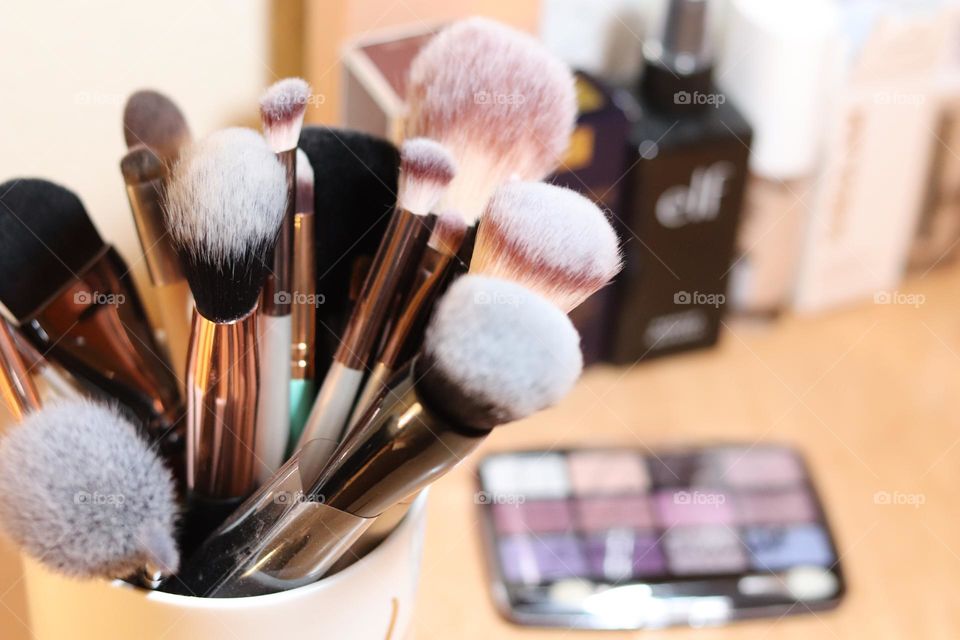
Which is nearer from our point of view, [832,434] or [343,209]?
[343,209]

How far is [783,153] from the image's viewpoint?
0.61m

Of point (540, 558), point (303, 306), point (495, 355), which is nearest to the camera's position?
point (495, 355)

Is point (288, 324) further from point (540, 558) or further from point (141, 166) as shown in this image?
point (540, 558)

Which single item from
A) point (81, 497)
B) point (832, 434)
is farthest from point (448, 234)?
point (832, 434)

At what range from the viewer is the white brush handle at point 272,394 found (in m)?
0.34

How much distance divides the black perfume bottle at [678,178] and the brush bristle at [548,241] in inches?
10.6

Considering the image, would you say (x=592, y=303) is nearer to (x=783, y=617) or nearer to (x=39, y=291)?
(x=783, y=617)

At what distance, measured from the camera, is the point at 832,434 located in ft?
1.97

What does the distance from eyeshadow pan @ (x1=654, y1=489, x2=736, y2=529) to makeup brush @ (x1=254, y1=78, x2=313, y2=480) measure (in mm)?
238

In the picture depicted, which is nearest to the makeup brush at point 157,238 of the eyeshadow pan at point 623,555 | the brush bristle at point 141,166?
the brush bristle at point 141,166

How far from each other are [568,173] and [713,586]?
0.66 feet

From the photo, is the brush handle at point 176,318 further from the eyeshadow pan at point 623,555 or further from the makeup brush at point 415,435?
the eyeshadow pan at point 623,555

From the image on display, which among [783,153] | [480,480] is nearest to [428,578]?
[480,480]

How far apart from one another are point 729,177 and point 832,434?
0.14 meters
